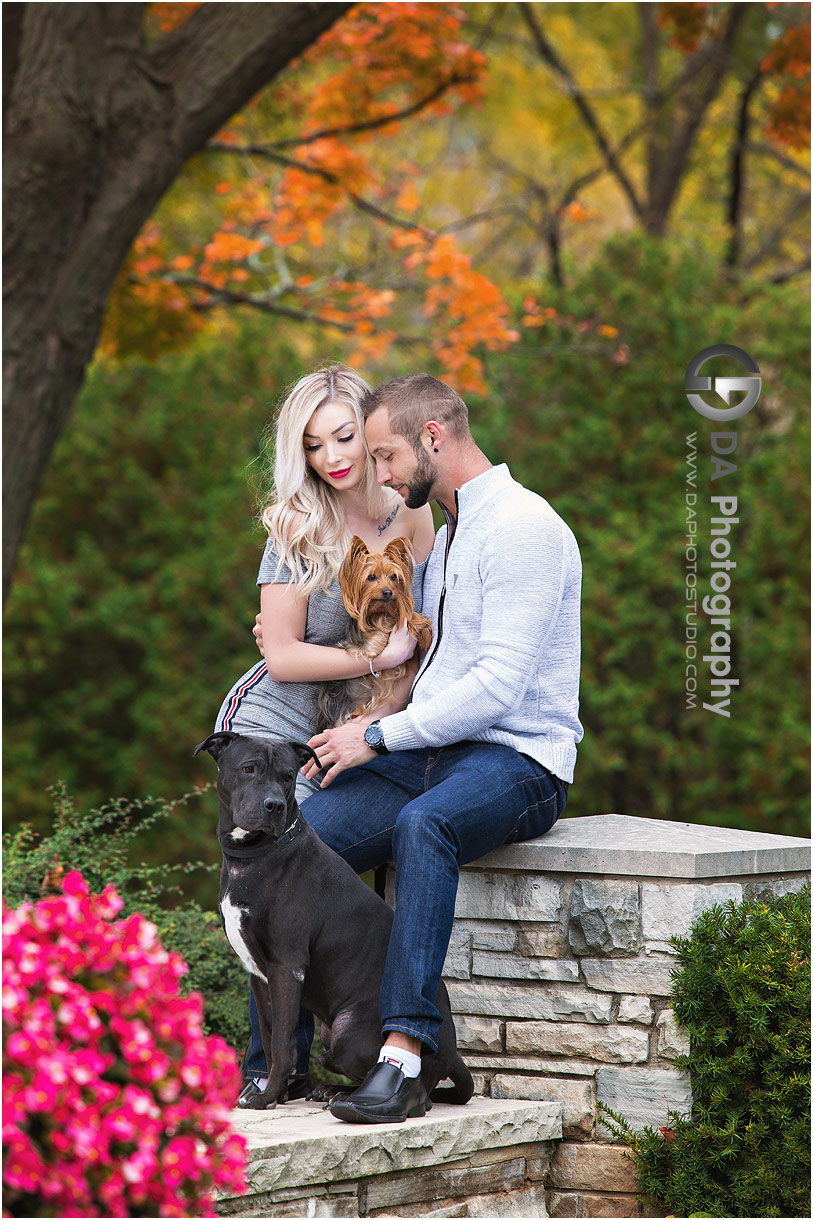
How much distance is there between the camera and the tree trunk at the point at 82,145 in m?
5.05

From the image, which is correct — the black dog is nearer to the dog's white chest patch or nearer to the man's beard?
the dog's white chest patch

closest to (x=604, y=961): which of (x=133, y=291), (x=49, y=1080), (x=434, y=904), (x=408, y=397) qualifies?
(x=434, y=904)

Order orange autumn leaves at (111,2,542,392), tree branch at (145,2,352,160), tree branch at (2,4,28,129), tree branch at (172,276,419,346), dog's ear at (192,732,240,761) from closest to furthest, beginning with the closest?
dog's ear at (192,732,240,761), tree branch at (2,4,28,129), tree branch at (145,2,352,160), orange autumn leaves at (111,2,542,392), tree branch at (172,276,419,346)

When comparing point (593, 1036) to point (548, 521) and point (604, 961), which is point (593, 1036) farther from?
point (548, 521)

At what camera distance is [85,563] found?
9.56 meters

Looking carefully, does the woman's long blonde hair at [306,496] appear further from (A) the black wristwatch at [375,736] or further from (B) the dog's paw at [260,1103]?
(B) the dog's paw at [260,1103]


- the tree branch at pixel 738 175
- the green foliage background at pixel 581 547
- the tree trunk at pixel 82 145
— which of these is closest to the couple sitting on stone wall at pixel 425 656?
the tree trunk at pixel 82 145

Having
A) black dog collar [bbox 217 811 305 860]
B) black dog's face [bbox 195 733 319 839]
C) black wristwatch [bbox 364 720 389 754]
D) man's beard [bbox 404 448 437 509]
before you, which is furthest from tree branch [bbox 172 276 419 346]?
black dog collar [bbox 217 811 305 860]

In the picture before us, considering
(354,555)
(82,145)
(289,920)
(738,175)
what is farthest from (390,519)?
(738,175)

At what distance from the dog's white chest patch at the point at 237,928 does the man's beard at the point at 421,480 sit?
4.09ft

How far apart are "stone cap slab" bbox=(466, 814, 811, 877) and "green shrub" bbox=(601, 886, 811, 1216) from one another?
165 millimetres

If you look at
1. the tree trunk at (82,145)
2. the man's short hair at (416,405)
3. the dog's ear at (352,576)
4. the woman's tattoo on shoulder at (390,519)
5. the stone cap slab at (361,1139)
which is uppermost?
the tree trunk at (82,145)

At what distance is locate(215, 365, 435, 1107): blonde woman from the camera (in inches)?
138

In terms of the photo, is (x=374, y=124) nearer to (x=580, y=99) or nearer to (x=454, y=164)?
(x=580, y=99)
